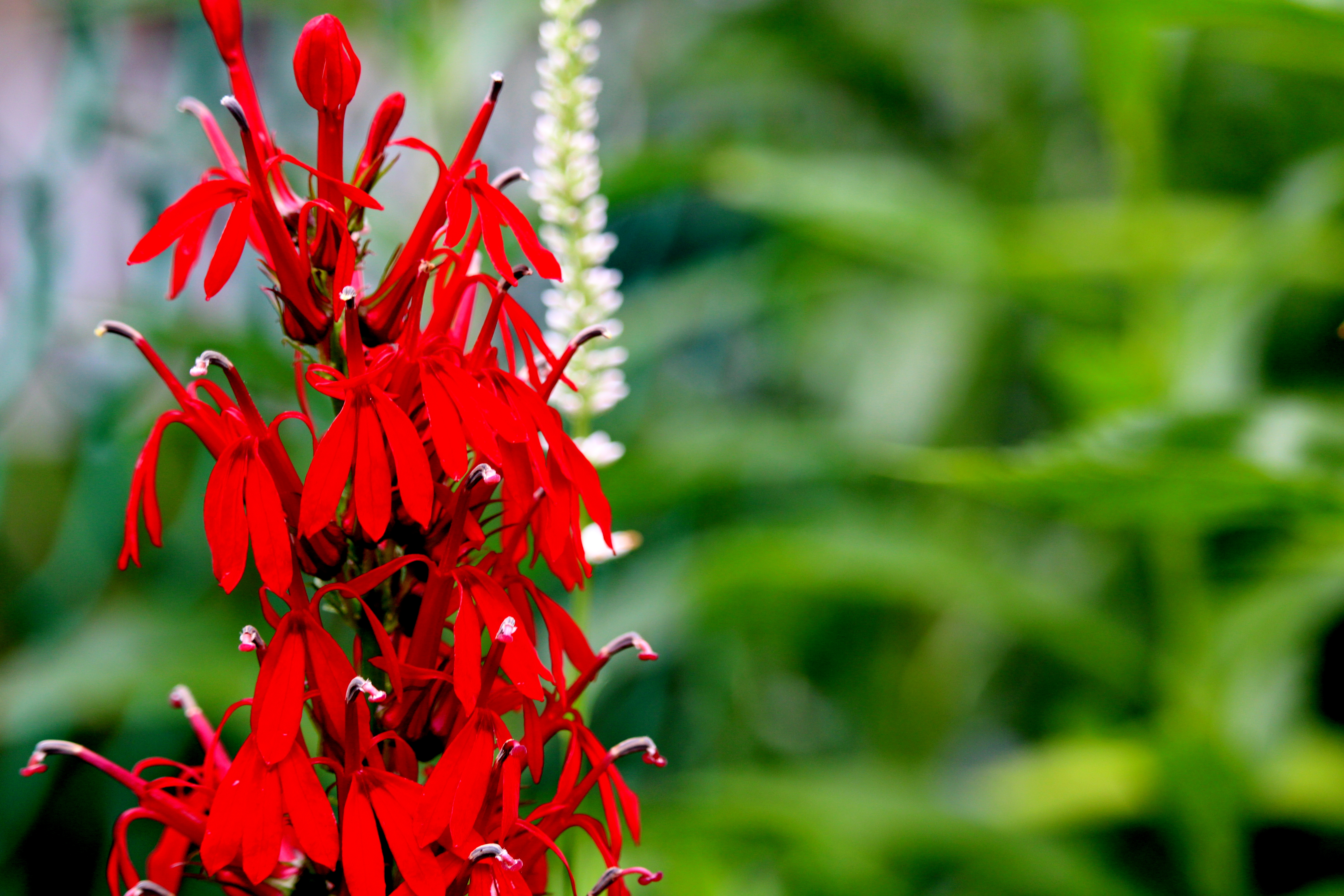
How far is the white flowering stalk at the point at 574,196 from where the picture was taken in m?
0.32

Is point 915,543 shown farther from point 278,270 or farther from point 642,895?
point 278,270

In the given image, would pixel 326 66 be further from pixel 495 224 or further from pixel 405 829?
pixel 405 829

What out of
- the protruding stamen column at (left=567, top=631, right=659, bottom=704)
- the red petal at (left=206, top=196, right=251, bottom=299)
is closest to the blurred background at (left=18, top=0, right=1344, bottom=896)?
the protruding stamen column at (left=567, top=631, right=659, bottom=704)

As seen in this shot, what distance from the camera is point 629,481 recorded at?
0.68 m

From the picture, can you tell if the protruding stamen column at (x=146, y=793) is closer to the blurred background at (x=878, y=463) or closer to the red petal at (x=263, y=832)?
the red petal at (x=263, y=832)

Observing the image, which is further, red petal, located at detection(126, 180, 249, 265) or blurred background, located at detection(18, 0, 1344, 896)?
blurred background, located at detection(18, 0, 1344, 896)

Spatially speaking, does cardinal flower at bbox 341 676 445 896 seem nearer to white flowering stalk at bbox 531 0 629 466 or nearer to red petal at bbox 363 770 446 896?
red petal at bbox 363 770 446 896

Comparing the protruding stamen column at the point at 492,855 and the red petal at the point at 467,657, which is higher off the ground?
the red petal at the point at 467,657

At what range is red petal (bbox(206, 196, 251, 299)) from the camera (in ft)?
0.74

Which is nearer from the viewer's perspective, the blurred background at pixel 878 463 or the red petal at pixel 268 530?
the red petal at pixel 268 530

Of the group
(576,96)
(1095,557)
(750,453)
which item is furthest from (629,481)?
(1095,557)

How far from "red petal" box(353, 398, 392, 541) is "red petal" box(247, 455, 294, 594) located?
0.02 metres

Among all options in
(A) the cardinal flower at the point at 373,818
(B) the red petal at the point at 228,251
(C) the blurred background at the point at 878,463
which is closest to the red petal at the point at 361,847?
(A) the cardinal flower at the point at 373,818

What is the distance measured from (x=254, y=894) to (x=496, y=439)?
118mm
